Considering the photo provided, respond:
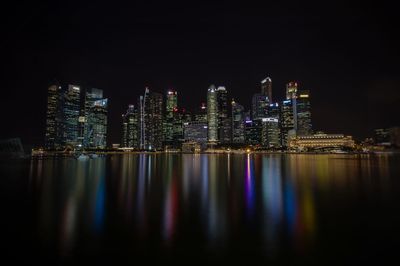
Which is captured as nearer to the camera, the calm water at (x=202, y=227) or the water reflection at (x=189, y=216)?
the calm water at (x=202, y=227)

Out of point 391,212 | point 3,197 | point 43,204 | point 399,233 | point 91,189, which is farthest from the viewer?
point 91,189

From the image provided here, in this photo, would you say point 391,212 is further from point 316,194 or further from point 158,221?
point 158,221

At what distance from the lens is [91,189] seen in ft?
75.6

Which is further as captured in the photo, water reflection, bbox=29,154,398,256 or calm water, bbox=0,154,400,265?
water reflection, bbox=29,154,398,256

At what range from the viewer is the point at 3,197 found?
1955 cm

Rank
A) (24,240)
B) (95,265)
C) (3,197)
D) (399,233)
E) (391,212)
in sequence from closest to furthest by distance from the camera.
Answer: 1. (95,265)
2. (24,240)
3. (399,233)
4. (391,212)
5. (3,197)

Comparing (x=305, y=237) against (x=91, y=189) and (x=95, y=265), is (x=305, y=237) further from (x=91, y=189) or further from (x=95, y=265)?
(x=91, y=189)

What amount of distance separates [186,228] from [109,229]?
327 centimetres

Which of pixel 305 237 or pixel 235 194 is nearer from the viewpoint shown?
pixel 305 237

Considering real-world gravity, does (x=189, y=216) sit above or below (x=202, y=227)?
above

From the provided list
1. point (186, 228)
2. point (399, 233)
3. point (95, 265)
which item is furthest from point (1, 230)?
point (399, 233)

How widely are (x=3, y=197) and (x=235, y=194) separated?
16.1 meters

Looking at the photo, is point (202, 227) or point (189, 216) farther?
point (189, 216)

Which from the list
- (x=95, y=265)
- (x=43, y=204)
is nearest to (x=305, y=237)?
(x=95, y=265)
